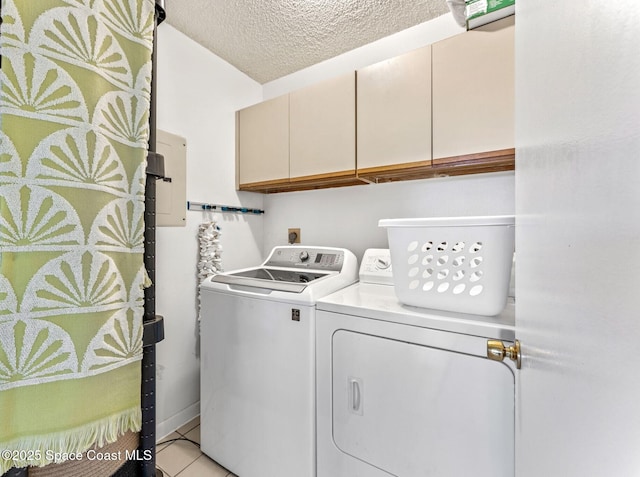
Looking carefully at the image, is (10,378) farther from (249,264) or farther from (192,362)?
(249,264)

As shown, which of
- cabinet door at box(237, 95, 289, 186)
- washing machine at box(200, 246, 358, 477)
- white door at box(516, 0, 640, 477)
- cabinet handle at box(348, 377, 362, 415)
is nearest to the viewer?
white door at box(516, 0, 640, 477)

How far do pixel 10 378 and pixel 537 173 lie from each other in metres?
0.96

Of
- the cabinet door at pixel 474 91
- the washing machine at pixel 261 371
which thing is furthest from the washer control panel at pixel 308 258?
the cabinet door at pixel 474 91

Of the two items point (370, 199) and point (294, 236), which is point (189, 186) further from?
point (370, 199)

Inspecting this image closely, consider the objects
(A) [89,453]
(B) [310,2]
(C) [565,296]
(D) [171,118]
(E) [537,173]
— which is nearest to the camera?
(C) [565,296]

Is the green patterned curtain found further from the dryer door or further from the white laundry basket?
the white laundry basket

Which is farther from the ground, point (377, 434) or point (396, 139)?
point (396, 139)

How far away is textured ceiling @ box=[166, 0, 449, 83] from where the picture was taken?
63.0 inches

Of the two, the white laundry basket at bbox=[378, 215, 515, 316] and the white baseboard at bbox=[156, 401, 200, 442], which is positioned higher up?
the white laundry basket at bbox=[378, 215, 515, 316]

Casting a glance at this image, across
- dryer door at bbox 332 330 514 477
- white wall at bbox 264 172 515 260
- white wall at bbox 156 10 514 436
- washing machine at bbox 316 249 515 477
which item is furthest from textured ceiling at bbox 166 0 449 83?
dryer door at bbox 332 330 514 477

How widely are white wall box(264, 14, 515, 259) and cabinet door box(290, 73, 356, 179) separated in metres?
0.34

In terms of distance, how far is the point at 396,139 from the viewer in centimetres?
159

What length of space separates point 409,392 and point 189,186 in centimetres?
171

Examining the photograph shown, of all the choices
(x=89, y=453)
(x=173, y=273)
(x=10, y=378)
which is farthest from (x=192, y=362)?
(x=10, y=378)
